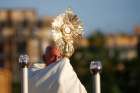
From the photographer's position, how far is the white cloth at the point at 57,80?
11.8 ft

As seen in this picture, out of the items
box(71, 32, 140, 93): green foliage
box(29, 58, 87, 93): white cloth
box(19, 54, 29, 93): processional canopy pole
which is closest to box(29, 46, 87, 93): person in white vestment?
box(29, 58, 87, 93): white cloth

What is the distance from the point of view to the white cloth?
3594mm

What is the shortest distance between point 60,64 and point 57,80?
0.14 m

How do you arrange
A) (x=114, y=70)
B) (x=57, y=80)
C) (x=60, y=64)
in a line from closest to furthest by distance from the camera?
(x=57, y=80) → (x=60, y=64) → (x=114, y=70)

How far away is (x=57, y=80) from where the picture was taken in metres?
3.58

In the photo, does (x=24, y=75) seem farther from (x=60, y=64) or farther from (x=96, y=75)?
(x=96, y=75)

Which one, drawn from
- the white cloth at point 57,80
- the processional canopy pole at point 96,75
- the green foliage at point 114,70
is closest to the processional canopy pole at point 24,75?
the white cloth at point 57,80

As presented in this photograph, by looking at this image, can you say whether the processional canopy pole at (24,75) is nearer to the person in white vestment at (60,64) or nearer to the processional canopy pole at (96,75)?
the person in white vestment at (60,64)

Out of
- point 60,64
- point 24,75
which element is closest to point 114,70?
point 60,64

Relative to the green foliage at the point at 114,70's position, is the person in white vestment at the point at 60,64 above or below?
above

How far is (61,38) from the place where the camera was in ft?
12.9

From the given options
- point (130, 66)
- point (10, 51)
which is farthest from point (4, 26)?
point (130, 66)

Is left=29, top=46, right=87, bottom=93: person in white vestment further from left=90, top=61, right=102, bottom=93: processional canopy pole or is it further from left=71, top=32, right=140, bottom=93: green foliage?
left=71, top=32, right=140, bottom=93: green foliage

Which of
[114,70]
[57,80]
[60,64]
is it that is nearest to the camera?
[57,80]
